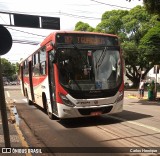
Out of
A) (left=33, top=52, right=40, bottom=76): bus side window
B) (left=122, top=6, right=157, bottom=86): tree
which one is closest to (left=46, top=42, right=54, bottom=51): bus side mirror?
(left=33, top=52, right=40, bottom=76): bus side window

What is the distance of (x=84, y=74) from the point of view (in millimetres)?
10891

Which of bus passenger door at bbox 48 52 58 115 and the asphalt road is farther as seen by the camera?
bus passenger door at bbox 48 52 58 115

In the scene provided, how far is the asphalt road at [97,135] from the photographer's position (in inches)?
299

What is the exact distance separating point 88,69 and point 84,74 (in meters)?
0.24

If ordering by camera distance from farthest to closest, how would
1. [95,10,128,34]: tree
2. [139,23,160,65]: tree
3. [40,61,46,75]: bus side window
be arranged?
[95,10,128,34]: tree, [139,23,160,65]: tree, [40,61,46,75]: bus side window

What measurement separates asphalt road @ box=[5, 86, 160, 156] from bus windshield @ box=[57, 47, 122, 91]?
144 cm

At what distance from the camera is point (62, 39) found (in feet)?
36.2

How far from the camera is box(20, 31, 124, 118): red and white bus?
10703 millimetres

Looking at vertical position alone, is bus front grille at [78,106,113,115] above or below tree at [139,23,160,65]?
below

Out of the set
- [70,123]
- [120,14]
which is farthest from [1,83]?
[120,14]

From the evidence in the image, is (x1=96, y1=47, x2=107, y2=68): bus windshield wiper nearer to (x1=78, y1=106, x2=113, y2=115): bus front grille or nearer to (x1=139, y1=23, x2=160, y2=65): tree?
(x1=78, y1=106, x2=113, y2=115): bus front grille

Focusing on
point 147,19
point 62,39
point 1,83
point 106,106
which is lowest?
point 106,106

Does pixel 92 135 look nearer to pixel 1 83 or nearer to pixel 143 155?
pixel 143 155

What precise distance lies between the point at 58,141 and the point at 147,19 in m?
38.5
